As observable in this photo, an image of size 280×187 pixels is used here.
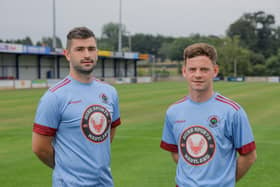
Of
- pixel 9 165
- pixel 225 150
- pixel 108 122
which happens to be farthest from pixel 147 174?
pixel 225 150

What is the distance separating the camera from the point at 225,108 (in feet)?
11.6

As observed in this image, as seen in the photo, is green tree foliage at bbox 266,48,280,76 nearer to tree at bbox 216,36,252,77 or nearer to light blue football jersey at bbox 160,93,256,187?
tree at bbox 216,36,252,77

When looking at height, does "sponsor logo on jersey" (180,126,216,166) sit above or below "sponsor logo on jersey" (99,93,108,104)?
below

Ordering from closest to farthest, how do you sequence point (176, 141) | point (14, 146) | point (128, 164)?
point (176, 141) < point (128, 164) < point (14, 146)

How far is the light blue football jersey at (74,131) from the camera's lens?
386cm

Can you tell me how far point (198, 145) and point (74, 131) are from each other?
1.21m

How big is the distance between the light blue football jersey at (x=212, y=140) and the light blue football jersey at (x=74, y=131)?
86cm

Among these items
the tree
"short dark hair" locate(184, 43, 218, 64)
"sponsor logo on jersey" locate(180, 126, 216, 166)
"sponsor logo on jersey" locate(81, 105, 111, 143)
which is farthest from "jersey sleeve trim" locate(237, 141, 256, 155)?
the tree

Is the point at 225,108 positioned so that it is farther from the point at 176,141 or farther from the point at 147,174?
the point at 147,174

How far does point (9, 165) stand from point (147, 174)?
3148 millimetres

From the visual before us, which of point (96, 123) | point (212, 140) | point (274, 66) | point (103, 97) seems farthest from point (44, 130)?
point (274, 66)

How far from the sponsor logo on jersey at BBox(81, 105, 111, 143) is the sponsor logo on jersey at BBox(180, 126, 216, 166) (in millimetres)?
865

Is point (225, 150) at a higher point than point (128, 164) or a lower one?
higher

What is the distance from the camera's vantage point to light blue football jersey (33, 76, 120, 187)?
386cm
